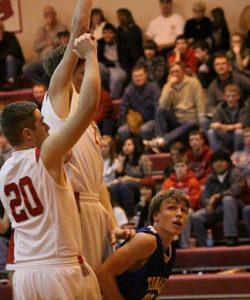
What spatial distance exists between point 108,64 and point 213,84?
251 centimetres

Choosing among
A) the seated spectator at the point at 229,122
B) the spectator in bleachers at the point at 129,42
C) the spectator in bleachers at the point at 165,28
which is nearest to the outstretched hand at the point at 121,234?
the seated spectator at the point at 229,122

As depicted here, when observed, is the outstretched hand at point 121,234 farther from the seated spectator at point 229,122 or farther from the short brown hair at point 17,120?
the seated spectator at point 229,122

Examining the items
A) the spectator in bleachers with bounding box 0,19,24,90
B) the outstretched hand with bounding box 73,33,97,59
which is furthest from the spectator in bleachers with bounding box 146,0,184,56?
the outstretched hand with bounding box 73,33,97,59

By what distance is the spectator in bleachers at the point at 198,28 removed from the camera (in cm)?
1334

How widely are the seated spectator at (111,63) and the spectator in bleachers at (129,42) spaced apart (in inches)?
2.6

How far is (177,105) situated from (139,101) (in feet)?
2.34

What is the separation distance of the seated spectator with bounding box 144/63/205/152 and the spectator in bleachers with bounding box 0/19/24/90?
3.49 m

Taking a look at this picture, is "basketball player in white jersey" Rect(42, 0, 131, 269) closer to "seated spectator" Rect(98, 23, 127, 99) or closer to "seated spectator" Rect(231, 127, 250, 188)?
"seated spectator" Rect(231, 127, 250, 188)

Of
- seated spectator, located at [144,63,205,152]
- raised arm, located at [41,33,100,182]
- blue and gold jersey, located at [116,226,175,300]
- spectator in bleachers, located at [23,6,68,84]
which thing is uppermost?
raised arm, located at [41,33,100,182]

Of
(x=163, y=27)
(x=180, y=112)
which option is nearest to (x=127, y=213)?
(x=180, y=112)

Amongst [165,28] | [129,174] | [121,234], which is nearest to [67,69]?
[121,234]

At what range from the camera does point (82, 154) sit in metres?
4.55

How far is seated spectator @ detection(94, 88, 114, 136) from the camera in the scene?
12797mm

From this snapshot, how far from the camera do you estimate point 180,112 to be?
39.7 feet
